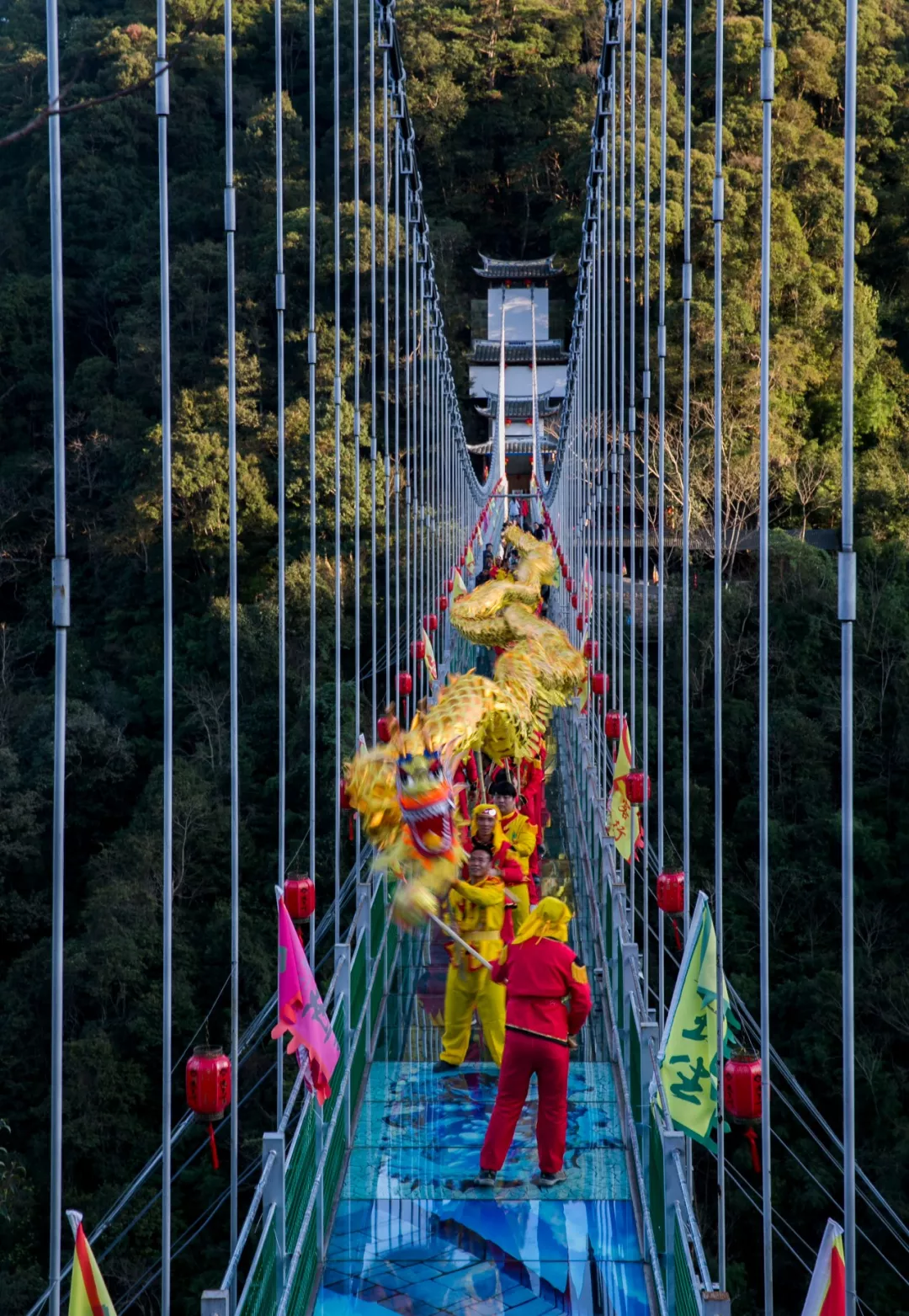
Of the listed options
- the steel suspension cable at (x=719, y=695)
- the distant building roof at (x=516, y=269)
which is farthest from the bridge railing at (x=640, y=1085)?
the distant building roof at (x=516, y=269)

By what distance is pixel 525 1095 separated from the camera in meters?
4.99

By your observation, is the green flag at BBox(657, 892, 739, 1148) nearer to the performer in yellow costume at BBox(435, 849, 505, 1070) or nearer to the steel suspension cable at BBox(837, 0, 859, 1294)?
the performer in yellow costume at BBox(435, 849, 505, 1070)

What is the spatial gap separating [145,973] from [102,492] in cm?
1045

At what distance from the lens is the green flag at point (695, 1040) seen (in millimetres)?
4656

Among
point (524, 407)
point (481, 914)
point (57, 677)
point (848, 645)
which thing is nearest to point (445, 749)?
point (481, 914)

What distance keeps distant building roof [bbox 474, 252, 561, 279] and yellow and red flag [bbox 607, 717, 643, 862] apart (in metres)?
29.2

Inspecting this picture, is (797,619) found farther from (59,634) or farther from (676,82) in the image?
(59,634)

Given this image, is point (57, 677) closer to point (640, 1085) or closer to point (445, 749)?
point (445, 749)

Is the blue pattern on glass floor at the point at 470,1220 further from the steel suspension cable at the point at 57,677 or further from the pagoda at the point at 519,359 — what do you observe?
the pagoda at the point at 519,359

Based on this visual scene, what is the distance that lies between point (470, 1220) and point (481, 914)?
4.01ft

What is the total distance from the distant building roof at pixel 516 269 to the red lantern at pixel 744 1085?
1316 inches

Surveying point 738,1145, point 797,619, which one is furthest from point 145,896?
point 797,619

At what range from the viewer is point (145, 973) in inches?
575

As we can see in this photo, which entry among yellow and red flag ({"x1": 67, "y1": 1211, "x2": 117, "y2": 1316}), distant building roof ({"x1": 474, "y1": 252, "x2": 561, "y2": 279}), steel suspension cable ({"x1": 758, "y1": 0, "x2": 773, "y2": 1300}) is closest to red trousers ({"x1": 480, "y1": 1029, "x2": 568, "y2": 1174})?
steel suspension cable ({"x1": 758, "y1": 0, "x2": 773, "y2": 1300})
